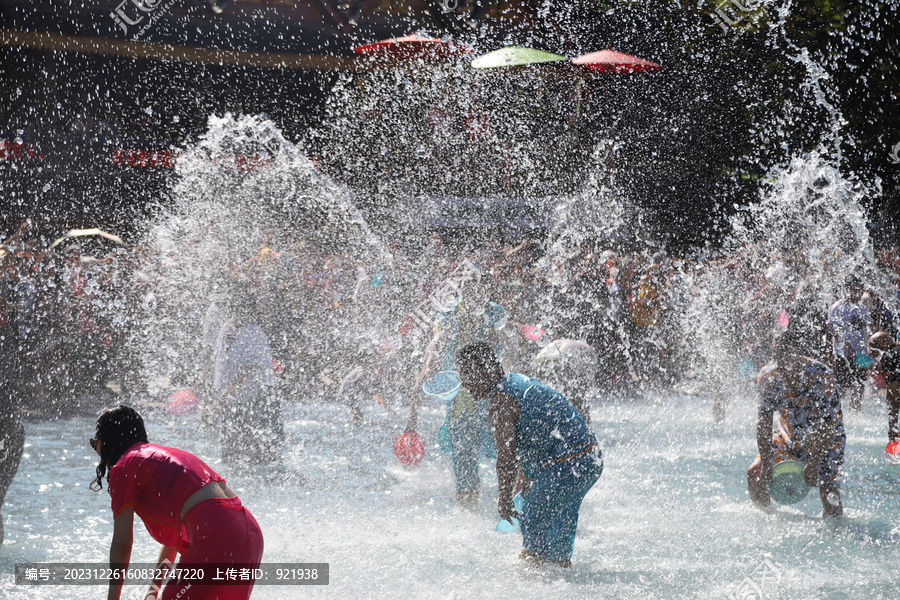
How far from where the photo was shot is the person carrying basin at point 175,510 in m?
2.73

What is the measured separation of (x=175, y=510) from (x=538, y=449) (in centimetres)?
202

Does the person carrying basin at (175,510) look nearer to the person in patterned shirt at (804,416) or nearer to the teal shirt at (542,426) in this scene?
the teal shirt at (542,426)

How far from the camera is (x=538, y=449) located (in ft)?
14.1

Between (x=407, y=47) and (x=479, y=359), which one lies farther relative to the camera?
(x=407, y=47)

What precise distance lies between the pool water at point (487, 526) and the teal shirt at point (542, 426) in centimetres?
62

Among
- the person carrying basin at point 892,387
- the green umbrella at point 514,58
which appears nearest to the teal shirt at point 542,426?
the person carrying basin at point 892,387

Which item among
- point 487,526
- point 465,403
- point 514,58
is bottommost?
point 487,526

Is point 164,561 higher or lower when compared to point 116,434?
lower

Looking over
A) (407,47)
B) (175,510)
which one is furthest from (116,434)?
(407,47)

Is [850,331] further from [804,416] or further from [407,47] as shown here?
[407,47]

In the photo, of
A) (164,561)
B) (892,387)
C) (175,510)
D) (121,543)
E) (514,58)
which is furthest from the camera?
(514,58)

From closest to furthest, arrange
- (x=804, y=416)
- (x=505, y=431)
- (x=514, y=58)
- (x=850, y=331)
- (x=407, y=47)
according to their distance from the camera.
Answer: (x=505, y=431)
(x=804, y=416)
(x=850, y=331)
(x=407, y=47)
(x=514, y=58)

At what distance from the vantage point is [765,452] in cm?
561

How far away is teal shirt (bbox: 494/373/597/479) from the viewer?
4273 millimetres
